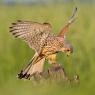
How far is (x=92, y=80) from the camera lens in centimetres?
420

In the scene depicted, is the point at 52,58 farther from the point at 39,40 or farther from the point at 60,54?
the point at 60,54

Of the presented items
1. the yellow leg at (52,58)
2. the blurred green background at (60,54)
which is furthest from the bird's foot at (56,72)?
the blurred green background at (60,54)

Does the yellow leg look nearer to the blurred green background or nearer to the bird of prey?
the bird of prey

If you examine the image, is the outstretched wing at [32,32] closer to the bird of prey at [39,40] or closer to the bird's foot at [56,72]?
the bird of prey at [39,40]

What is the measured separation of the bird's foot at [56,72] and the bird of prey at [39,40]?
47mm

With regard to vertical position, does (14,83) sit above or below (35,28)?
below

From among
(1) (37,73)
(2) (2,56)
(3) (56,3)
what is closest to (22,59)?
(2) (2,56)

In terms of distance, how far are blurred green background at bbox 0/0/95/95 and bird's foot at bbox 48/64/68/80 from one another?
1.56 ft

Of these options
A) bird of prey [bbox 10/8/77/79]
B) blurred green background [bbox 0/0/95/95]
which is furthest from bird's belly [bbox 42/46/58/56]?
blurred green background [bbox 0/0/95/95]

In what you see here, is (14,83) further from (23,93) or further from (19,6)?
(19,6)

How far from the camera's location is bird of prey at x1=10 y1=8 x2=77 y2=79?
3.31 meters

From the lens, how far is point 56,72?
11.3 feet

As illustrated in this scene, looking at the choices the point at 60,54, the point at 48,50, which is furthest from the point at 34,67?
the point at 60,54

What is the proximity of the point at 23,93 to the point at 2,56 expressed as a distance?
0.30 m
